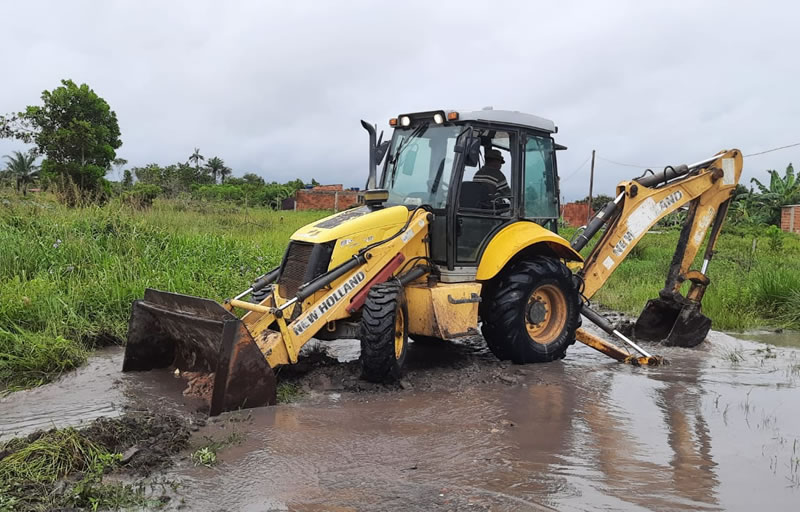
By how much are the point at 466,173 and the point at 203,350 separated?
2.99 metres

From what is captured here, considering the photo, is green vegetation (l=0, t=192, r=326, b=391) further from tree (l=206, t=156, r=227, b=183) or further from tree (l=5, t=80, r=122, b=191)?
tree (l=206, t=156, r=227, b=183)

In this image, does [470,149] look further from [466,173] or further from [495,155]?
[495,155]

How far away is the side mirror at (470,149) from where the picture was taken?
6.60 meters

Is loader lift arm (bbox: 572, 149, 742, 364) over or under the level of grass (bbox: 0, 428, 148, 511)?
over

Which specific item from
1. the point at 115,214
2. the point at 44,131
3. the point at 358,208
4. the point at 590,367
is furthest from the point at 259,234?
the point at 44,131

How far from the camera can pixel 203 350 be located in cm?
596

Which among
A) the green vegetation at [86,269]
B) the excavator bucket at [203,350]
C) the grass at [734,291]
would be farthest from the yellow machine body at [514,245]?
the green vegetation at [86,269]

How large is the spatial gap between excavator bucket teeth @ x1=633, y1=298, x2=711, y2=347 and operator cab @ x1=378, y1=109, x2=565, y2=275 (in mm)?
2266

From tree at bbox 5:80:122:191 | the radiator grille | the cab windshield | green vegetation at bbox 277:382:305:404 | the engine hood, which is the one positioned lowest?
green vegetation at bbox 277:382:305:404

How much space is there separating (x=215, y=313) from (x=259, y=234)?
1015cm

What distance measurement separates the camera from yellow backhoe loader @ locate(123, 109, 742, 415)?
5828 millimetres

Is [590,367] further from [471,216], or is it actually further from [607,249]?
[471,216]

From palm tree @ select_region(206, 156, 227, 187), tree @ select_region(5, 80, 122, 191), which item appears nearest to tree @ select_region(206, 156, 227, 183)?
palm tree @ select_region(206, 156, 227, 187)

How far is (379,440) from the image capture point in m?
4.86
